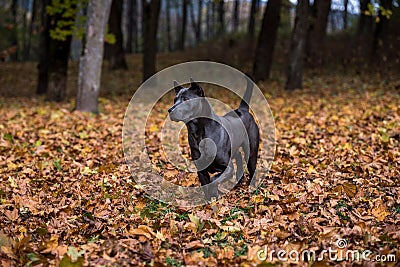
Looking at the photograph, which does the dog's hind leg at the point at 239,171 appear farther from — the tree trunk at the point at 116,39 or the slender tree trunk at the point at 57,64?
the tree trunk at the point at 116,39

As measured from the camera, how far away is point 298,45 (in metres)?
14.3

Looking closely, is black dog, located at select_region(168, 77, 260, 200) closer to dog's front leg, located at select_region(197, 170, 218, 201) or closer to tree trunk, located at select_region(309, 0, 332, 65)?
dog's front leg, located at select_region(197, 170, 218, 201)

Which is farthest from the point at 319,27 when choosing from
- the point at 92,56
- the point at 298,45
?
the point at 92,56

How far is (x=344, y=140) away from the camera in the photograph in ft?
25.6

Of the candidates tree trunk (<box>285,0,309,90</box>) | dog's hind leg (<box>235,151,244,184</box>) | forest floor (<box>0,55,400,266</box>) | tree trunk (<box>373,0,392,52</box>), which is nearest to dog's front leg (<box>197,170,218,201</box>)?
forest floor (<box>0,55,400,266</box>)

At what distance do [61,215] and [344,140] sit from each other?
17.2 ft

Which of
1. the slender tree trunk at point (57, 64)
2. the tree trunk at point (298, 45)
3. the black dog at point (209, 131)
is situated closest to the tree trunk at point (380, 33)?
the tree trunk at point (298, 45)

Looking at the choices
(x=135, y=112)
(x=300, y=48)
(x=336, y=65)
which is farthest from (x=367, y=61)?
(x=135, y=112)

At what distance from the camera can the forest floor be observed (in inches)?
147

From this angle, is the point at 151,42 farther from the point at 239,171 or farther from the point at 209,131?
the point at 209,131

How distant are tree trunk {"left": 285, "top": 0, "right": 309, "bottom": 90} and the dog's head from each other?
10528 mm

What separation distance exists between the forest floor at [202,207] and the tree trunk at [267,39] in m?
8.08

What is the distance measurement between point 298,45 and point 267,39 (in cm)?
305

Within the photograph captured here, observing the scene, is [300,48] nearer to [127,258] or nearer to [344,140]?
[344,140]
